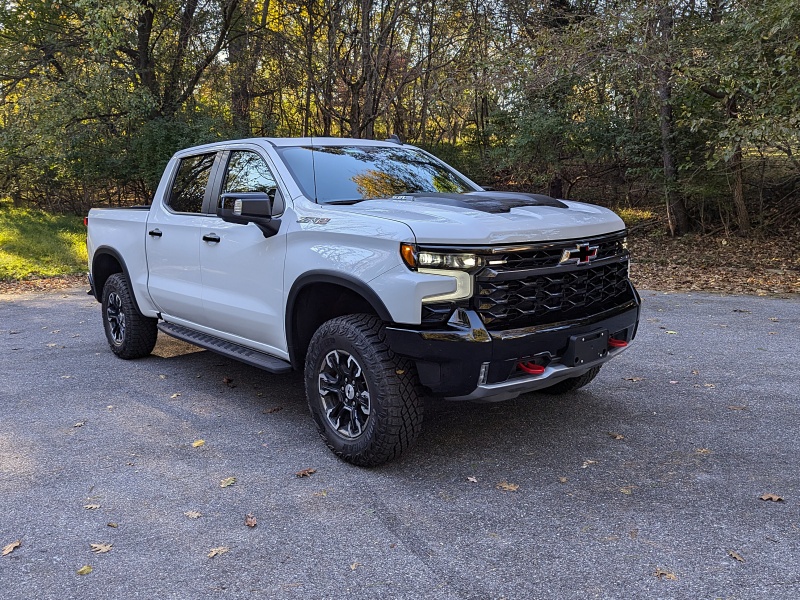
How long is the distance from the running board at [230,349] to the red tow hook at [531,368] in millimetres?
1550

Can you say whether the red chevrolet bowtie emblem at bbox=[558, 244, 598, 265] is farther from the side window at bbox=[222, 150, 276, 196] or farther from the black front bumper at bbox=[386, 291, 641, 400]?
the side window at bbox=[222, 150, 276, 196]

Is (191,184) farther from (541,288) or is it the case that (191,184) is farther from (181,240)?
(541,288)

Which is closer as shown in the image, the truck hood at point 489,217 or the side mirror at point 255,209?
the truck hood at point 489,217

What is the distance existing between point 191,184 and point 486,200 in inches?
103

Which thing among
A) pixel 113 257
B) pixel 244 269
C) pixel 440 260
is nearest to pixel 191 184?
pixel 244 269

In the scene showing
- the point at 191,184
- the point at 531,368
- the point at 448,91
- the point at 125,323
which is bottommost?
the point at 125,323

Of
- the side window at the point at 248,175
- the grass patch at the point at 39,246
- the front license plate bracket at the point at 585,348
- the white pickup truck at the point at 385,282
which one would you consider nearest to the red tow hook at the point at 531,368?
the white pickup truck at the point at 385,282

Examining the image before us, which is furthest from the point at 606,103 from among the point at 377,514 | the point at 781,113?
the point at 377,514

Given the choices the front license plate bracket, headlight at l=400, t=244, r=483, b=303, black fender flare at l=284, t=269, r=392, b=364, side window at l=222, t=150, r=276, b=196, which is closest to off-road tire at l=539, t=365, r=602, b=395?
the front license plate bracket

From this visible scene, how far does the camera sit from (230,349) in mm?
4965

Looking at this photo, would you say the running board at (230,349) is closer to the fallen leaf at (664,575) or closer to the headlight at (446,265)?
the headlight at (446,265)

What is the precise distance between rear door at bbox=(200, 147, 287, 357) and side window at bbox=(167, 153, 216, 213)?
244mm

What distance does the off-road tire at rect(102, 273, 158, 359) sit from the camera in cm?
634

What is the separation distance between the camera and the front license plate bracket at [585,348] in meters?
3.84
